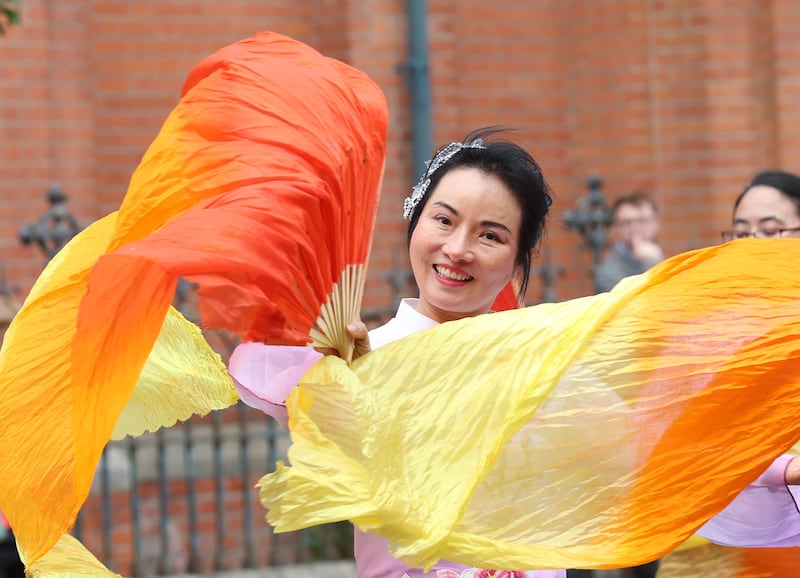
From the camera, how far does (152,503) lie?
7.81 m

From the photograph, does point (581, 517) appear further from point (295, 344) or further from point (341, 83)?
point (341, 83)

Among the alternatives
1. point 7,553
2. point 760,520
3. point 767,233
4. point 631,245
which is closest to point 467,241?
point 760,520

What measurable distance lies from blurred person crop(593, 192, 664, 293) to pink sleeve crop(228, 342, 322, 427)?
14.5 feet

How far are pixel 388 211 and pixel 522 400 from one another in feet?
18.5

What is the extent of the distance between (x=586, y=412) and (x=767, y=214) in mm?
1578

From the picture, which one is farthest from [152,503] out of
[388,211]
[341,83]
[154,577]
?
[341,83]

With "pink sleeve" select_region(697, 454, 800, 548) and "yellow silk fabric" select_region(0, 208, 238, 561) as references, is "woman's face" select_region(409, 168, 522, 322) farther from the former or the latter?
"pink sleeve" select_region(697, 454, 800, 548)

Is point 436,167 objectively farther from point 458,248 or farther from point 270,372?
point 270,372

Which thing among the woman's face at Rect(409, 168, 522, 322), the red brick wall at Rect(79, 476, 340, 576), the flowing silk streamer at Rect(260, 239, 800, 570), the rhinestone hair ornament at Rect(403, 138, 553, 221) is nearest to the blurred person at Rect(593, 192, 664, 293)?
the red brick wall at Rect(79, 476, 340, 576)

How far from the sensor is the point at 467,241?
3066mm

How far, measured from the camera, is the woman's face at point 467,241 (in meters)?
3.08

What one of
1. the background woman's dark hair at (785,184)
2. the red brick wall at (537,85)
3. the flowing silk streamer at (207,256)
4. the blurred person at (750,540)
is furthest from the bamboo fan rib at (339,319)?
the red brick wall at (537,85)

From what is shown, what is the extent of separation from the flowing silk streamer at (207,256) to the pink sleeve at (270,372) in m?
0.12

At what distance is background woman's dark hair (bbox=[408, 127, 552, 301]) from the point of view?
316 centimetres
